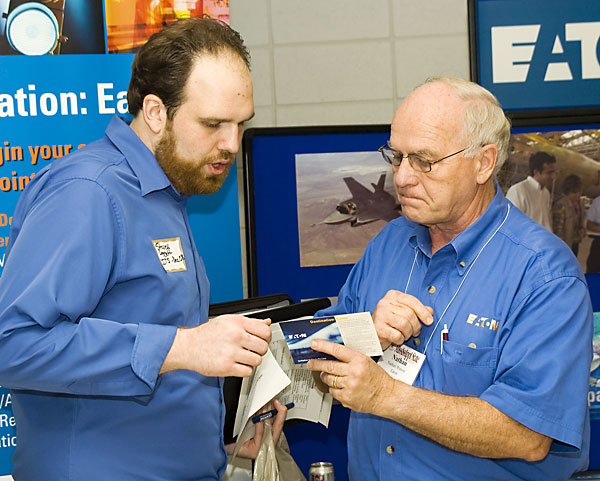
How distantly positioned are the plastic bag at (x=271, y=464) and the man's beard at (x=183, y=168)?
0.84 metres

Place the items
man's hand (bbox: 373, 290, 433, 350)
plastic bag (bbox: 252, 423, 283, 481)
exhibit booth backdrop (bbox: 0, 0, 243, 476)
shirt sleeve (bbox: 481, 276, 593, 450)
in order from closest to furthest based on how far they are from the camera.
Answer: shirt sleeve (bbox: 481, 276, 593, 450) < man's hand (bbox: 373, 290, 433, 350) < plastic bag (bbox: 252, 423, 283, 481) < exhibit booth backdrop (bbox: 0, 0, 243, 476)

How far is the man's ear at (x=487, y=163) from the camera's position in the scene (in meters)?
2.09

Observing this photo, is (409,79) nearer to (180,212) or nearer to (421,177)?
(421,177)

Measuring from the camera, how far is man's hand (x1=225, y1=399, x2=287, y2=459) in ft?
7.38

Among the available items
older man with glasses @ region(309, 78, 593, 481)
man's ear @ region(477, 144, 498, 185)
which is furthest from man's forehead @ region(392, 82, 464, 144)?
man's ear @ region(477, 144, 498, 185)

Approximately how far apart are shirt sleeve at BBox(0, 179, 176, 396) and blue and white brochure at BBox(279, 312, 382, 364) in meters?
0.39

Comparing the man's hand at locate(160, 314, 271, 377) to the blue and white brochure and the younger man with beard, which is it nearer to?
the younger man with beard

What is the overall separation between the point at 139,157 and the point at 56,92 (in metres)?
1.34

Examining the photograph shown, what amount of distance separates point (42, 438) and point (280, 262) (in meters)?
1.88

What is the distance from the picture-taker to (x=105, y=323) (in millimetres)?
1507

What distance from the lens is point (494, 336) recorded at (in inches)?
74.0

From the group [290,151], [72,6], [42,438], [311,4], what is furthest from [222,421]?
[311,4]

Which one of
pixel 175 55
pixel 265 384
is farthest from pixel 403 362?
pixel 175 55

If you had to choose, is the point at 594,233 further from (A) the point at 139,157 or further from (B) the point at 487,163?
(A) the point at 139,157
